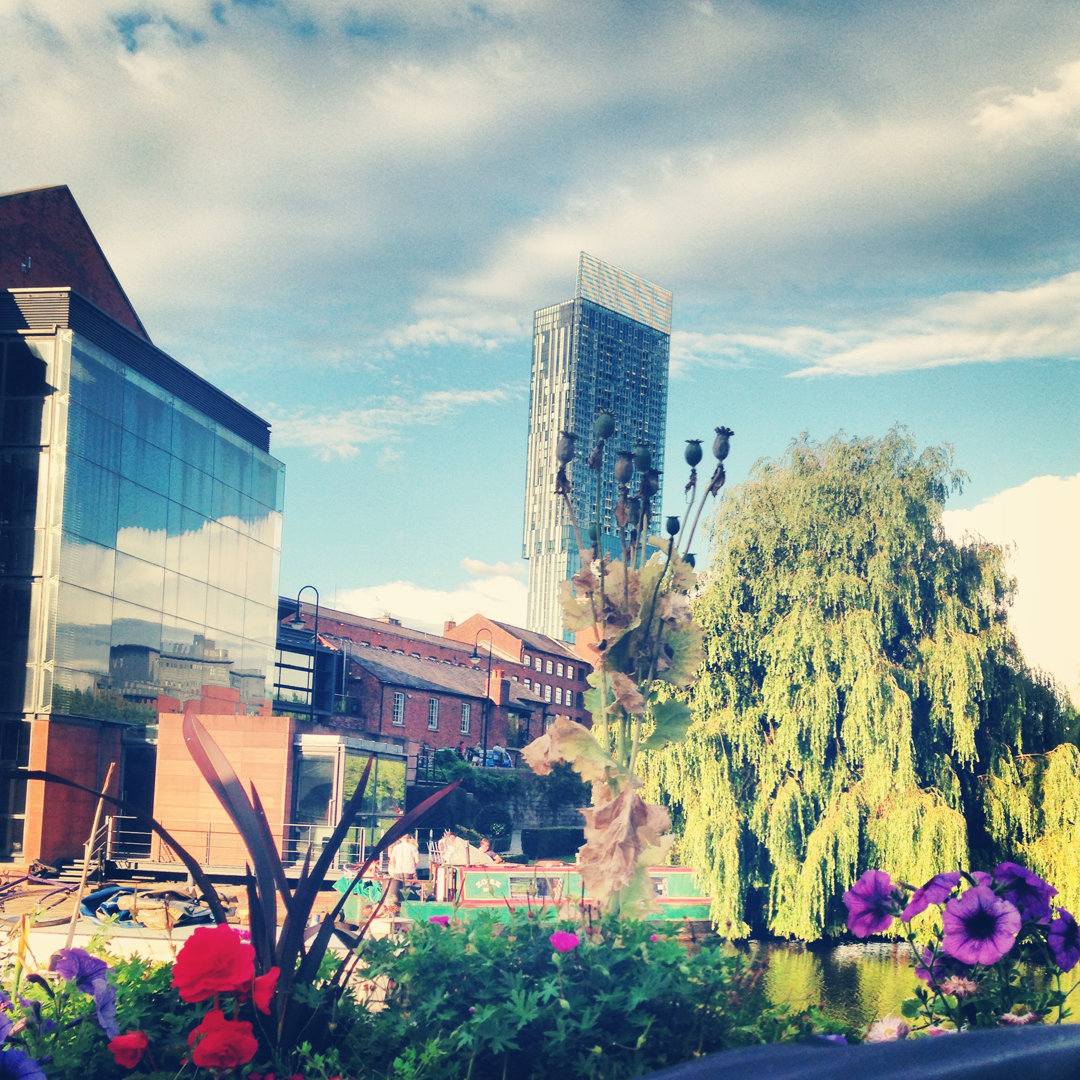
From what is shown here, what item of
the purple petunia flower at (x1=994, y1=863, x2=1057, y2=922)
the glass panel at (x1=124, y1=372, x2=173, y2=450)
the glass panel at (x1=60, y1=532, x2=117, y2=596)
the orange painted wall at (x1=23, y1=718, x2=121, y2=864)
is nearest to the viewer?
the purple petunia flower at (x1=994, y1=863, x2=1057, y2=922)

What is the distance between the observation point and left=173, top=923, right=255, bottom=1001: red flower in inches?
128

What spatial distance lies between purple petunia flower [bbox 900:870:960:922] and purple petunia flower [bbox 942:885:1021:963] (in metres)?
0.04

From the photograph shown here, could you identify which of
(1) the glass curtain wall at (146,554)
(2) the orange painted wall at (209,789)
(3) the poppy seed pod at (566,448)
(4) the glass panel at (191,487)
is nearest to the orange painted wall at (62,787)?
(1) the glass curtain wall at (146,554)

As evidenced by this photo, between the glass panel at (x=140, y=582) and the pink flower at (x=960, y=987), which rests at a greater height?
the glass panel at (x=140, y=582)

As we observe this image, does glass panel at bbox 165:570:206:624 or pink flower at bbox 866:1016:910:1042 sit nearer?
pink flower at bbox 866:1016:910:1042

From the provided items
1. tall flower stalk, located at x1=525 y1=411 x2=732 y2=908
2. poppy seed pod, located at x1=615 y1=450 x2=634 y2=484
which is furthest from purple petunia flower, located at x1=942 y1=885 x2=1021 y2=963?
poppy seed pod, located at x1=615 y1=450 x2=634 y2=484

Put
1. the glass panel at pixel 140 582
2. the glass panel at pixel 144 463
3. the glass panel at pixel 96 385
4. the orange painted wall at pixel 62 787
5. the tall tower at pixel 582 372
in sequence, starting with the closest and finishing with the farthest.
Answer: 1. the orange painted wall at pixel 62 787
2. the glass panel at pixel 96 385
3. the glass panel at pixel 140 582
4. the glass panel at pixel 144 463
5. the tall tower at pixel 582 372

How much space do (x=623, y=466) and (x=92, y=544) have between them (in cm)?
2434

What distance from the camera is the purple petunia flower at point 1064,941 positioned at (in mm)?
3475

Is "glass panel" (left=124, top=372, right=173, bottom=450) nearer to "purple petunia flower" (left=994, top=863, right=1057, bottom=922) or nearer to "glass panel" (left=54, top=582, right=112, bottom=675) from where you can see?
"glass panel" (left=54, top=582, right=112, bottom=675)

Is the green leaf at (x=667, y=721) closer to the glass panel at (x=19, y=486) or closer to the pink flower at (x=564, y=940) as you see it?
the pink flower at (x=564, y=940)

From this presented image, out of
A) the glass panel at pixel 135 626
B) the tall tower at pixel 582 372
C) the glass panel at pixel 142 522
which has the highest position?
the tall tower at pixel 582 372

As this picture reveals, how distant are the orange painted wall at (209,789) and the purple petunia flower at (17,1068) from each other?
24.8m

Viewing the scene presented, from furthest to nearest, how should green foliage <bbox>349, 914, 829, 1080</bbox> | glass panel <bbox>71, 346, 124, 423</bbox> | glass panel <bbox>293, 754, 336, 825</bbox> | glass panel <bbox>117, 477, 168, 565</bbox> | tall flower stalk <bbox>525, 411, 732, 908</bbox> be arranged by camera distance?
glass panel <bbox>117, 477, 168, 565</bbox>, glass panel <bbox>71, 346, 124, 423</bbox>, glass panel <bbox>293, 754, 336, 825</bbox>, tall flower stalk <bbox>525, 411, 732, 908</bbox>, green foliage <bbox>349, 914, 829, 1080</bbox>
